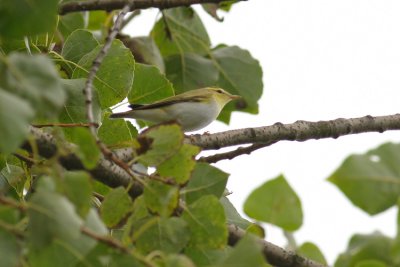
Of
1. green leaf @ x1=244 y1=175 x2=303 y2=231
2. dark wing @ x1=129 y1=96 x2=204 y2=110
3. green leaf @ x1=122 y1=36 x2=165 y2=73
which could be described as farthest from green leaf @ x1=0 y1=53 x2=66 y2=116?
green leaf @ x1=122 y1=36 x2=165 y2=73

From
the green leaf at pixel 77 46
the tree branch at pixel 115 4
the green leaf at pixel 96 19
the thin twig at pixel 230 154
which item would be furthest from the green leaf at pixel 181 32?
the thin twig at pixel 230 154

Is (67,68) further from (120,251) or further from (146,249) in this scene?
(120,251)

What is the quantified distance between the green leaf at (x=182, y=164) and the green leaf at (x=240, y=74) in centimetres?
231

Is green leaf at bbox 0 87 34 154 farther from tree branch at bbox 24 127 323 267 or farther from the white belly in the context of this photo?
the white belly

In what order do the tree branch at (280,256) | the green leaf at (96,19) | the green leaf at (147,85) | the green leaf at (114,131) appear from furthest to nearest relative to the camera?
the green leaf at (96,19)
the green leaf at (147,85)
the green leaf at (114,131)
the tree branch at (280,256)

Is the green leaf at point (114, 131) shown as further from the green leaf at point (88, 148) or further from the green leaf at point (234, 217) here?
the green leaf at point (88, 148)

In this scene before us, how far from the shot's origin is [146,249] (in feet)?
7.15

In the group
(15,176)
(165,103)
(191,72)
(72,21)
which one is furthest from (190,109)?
(15,176)

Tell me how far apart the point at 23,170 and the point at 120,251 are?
55.0 inches

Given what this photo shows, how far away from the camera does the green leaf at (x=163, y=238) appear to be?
2.16m

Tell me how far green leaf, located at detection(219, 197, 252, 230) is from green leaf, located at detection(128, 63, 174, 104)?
79 cm

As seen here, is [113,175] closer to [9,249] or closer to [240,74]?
[9,249]

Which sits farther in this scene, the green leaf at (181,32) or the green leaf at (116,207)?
the green leaf at (181,32)

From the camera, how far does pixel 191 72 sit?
443 centimetres
